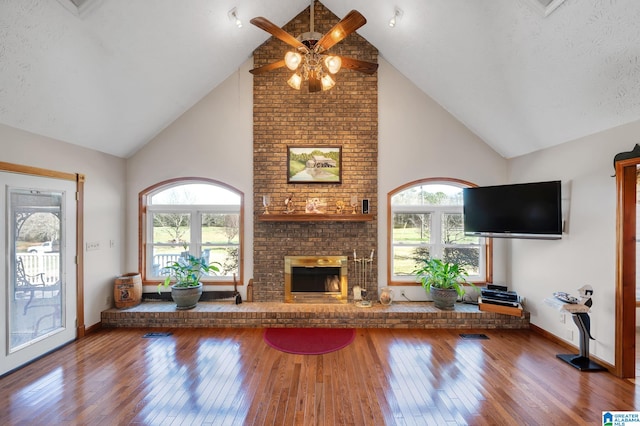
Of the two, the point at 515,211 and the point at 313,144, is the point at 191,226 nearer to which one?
the point at 313,144

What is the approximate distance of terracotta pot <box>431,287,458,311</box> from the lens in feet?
13.1

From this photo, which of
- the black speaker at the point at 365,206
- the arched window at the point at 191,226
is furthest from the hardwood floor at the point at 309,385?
the black speaker at the point at 365,206

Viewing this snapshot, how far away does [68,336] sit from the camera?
3494mm

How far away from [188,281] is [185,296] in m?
0.24

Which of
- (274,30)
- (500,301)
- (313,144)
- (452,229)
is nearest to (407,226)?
(452,229)

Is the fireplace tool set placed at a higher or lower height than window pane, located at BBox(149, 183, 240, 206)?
lower

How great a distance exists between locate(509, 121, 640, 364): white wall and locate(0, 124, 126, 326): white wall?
6175 mm

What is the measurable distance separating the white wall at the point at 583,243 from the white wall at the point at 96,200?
20.3ft

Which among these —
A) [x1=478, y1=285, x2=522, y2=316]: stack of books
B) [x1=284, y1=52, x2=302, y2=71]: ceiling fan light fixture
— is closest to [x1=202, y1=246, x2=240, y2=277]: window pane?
[x1=284, y1=52, x2=302, y2=71]: ceiling fan light fixture

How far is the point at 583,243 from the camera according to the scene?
10.4 feet

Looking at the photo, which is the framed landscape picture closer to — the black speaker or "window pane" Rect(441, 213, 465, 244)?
the black speaker

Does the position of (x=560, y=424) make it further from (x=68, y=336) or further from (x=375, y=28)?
(x=68, y=336)

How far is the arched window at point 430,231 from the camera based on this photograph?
180 inches

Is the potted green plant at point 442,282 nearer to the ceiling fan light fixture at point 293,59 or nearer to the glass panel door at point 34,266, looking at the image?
the ceiling fan light fixture at point 293,59
